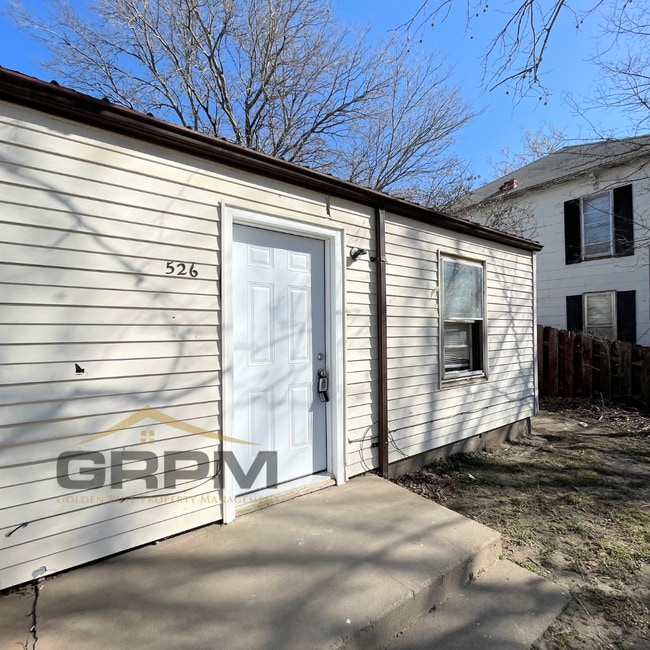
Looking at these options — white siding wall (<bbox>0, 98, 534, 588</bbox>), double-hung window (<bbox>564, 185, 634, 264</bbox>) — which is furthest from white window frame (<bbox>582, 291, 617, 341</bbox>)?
white siding wall (<bbox>0, 98, 534, 588</bbox>)

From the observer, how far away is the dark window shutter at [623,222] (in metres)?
8.34

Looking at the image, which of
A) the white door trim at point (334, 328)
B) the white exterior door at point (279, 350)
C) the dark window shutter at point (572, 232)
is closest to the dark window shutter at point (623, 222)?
the dark window shutter at point (572, 232)

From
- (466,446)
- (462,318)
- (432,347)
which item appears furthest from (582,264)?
(432,347)

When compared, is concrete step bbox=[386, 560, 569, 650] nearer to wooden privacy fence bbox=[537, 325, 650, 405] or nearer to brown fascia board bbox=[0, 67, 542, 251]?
brown fascia board bbox=[0, 67, 542, 251]

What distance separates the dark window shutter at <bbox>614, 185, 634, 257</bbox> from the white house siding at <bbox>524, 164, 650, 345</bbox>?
0.33 feet

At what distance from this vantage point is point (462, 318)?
4.70 metres

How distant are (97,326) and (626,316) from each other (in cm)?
1025

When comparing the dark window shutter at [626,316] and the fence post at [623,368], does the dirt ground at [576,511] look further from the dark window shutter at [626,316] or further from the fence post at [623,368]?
the dark window shutter at [626,316]

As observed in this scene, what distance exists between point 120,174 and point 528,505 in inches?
163

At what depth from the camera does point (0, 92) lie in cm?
196

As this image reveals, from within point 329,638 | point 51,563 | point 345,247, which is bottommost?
point 329,638

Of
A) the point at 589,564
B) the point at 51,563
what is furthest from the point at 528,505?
the point at 51,563

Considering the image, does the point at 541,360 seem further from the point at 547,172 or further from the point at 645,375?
the point at 547,172

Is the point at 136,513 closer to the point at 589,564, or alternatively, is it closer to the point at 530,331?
the point at 589,564
